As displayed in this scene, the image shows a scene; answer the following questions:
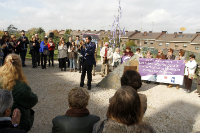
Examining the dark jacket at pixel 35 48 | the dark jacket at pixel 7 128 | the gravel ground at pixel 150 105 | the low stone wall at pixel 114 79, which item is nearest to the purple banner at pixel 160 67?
the gravel ground at pixel 150 105

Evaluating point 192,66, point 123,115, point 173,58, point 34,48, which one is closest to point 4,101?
point 123,115

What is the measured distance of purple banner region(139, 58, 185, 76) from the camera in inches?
277

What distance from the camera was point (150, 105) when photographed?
522 centimetres

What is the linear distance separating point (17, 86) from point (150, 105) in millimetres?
4213

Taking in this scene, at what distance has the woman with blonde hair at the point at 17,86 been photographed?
2.32 m

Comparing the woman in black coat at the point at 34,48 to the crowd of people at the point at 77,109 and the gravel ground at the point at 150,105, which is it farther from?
the crowd of people at the point at 77,109

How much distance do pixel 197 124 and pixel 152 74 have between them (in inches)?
140

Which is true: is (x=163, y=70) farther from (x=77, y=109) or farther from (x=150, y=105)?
(x=77, y=109)

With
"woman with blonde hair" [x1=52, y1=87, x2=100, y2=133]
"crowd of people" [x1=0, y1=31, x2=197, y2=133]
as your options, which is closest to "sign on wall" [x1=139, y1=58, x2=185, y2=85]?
"crowd of people" [x1=0, y1=31, x2=197, y2=133]

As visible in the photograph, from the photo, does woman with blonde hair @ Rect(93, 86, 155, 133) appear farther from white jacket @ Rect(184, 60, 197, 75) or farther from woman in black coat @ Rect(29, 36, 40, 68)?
woman in black coat @ Rect(29, 36, 40, 68)

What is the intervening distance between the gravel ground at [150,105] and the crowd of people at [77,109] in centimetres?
155

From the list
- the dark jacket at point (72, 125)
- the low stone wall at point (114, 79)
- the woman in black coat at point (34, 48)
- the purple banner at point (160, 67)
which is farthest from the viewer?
the woman in black coat at point (34, 48)

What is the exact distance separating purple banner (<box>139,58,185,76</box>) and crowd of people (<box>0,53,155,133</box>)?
5416 mm

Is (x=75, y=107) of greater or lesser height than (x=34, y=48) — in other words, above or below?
below
